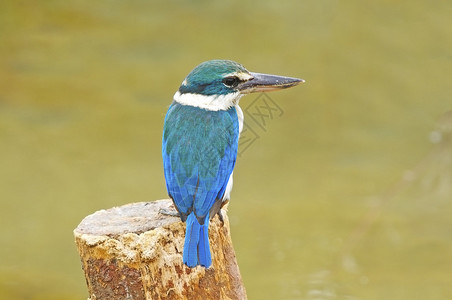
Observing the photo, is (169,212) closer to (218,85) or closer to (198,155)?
(198,155)

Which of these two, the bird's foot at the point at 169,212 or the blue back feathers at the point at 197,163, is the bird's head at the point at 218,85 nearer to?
the blue back feathers at the point at 197,163

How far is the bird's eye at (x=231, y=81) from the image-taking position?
2.66 metres

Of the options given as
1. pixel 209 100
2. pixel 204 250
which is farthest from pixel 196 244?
pixel 209 100

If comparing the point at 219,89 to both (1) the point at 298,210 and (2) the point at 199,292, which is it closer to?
(2) the point at 199,292

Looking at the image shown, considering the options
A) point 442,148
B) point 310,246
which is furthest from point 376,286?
point 442,148

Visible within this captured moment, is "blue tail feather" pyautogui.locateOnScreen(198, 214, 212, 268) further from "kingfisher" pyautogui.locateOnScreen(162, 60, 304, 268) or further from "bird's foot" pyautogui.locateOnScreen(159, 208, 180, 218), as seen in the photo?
"bird's foot" pyautogui.locateOnScreen(159, 208, 180, 218)

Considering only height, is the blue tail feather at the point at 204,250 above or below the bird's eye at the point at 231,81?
below

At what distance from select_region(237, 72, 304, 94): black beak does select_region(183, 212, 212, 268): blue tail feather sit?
0.42 metres

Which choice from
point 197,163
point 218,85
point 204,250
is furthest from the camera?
point 218,85

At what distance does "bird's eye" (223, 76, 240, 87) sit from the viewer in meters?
2.66

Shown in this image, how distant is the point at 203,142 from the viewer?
2.57 meters

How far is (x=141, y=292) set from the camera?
2.41 metres

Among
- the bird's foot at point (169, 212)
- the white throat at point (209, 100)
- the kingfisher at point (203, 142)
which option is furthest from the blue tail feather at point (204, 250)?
the white throat at point (209, 100)

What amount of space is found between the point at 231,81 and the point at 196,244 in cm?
49
